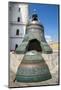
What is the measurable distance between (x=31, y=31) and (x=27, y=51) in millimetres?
242

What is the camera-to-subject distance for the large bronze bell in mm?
2602

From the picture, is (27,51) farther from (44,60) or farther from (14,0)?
(14,0)

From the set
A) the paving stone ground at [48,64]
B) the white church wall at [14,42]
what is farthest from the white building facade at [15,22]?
the paving stone ground at [48,64]

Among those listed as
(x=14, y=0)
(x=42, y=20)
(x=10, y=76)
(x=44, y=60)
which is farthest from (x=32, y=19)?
(x=10, y=76)

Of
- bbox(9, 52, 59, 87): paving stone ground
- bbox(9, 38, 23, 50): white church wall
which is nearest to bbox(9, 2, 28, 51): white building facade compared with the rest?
bbox(9, 38, 23, 50): white church wall

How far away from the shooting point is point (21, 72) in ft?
8.52

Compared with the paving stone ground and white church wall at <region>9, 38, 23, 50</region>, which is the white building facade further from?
the paving stone ground

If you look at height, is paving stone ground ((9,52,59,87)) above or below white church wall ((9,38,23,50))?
below

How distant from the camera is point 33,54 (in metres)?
2.64

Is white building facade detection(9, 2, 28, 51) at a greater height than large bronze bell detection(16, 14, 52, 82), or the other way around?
white building facade detection(9, 2, 28, 51)

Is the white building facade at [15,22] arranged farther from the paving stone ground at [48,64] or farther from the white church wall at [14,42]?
the paving stone ground at [48,64]

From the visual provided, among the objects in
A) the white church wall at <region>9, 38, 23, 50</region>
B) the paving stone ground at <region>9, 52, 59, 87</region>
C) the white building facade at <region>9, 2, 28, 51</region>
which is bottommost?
the paving stone ground at <region>9, 52, 59, 87</region>

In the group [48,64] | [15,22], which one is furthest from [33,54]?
[15,22]

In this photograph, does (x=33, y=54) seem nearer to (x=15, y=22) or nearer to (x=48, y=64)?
(x=48, y=64)
